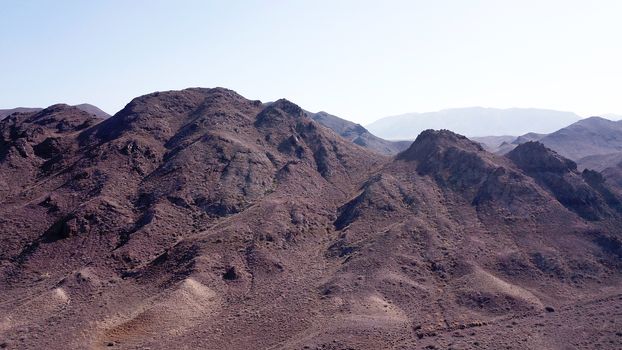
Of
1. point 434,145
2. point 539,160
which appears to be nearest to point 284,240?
point 434,145

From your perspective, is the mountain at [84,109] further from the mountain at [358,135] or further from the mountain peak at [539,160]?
the mountain peak at [539,160]

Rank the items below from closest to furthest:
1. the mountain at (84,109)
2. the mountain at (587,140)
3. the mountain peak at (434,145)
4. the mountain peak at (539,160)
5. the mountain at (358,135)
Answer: the mountain peak at (539,160) < the mountain peak at (434,145) < the mountain at (587,140) < the mountain at (358,135) < the mountain at (84,109)

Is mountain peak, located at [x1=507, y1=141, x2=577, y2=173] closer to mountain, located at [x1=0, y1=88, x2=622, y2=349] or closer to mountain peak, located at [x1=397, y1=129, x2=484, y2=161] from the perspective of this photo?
mountain, located at [x1=0, y1=88, x2=622, y2=349]

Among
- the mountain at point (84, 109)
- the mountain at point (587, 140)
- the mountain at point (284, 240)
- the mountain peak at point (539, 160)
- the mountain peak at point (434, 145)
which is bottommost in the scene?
the mountain at point (284, 240)

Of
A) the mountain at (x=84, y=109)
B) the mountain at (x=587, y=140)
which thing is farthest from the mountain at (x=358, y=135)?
the mountain at (x=84, y=109)

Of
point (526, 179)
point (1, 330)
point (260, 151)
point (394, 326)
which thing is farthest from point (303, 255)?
point (526, 179)

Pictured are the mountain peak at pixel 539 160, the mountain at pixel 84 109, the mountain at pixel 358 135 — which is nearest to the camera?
the mountain peak at pixel 539 160

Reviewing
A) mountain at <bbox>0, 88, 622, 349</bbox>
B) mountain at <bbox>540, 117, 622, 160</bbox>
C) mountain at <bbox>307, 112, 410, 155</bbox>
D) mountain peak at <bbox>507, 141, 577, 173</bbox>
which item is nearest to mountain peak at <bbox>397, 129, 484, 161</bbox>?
mountain at <bbox>0, 88, 622, 349</bbox>
